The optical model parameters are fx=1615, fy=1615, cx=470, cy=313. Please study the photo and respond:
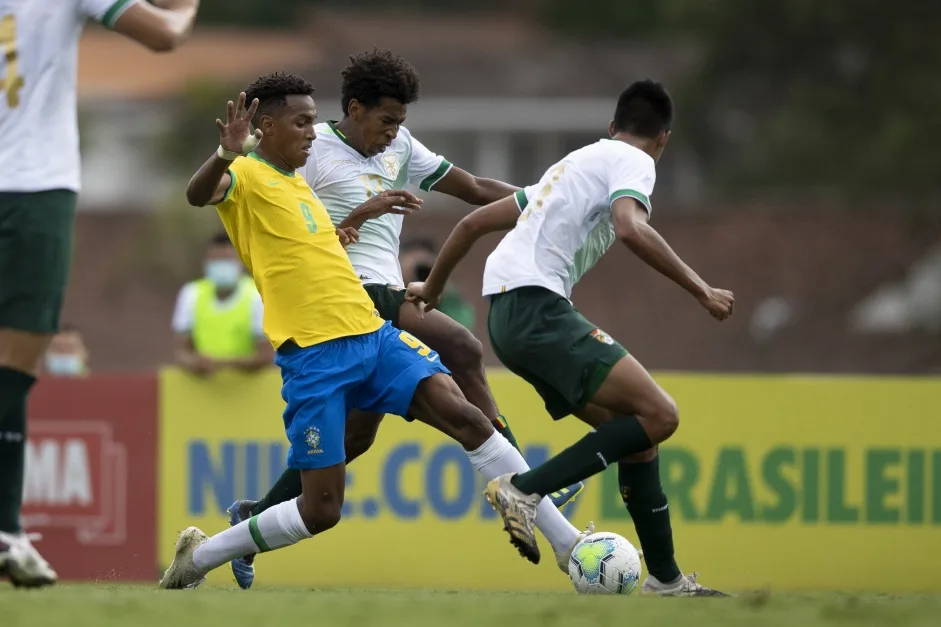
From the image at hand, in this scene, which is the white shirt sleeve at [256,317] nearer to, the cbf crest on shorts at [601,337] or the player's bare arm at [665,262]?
the cbf crest on shorts at [601,337]

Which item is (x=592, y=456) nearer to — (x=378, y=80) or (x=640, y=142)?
(x=640, y=142)

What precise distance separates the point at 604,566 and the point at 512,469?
588mm

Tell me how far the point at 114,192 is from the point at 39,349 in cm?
4364

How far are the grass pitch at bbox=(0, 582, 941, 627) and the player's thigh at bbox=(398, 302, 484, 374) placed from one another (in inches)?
58.7

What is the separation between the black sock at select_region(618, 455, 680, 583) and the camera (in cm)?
714

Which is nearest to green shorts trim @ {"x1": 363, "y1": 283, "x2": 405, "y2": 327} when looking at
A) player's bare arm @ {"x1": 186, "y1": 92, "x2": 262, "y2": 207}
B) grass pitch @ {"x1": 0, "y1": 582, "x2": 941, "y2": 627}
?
player's bare arm @ {"x1": 186, "y1": 92, "x2": 262, "y2": 207}

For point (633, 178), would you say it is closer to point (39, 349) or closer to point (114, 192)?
point (39, 349)

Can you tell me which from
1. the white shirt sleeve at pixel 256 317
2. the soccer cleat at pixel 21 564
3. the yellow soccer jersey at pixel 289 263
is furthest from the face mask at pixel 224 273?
the soccer cleat at pixel 21 564

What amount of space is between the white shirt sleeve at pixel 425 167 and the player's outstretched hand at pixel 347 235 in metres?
0.87

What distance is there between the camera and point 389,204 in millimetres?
7238

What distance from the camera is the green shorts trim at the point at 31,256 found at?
5820mm

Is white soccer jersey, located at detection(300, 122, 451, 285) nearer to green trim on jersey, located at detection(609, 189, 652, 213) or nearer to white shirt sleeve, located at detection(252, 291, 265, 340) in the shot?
green trim on jersey, located at detection(609, 189, 652, 213)

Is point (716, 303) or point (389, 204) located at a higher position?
point (389, 204)

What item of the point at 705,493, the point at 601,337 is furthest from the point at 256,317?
the point at 601,337
